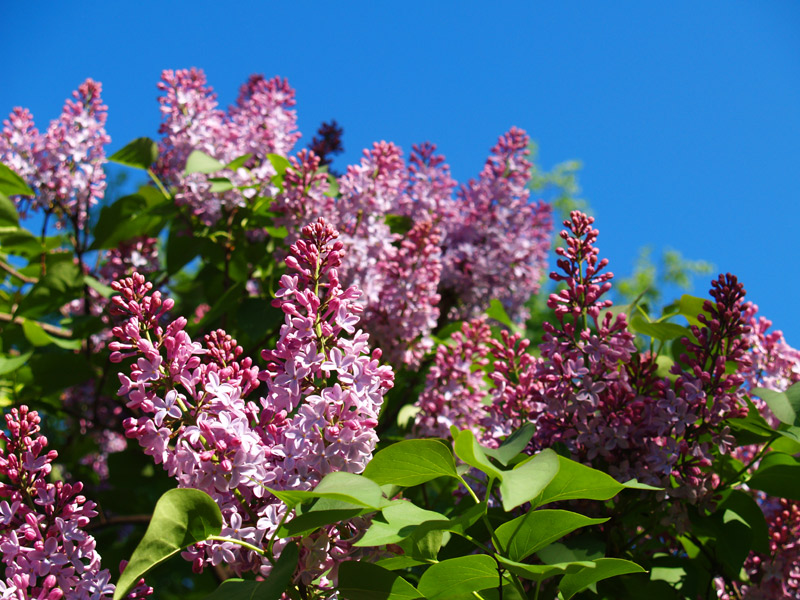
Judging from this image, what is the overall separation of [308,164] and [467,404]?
41.4 inches

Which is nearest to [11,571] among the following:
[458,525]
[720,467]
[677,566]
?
[458,525]

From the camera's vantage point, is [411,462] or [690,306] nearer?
[411,462]

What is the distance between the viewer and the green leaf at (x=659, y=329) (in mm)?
1761

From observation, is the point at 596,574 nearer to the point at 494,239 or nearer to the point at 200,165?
the point at 200,165

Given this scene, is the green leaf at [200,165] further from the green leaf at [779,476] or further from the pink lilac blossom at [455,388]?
the green leaf at [779,476]

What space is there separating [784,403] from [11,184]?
2.83 metres

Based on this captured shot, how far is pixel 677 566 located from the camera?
1713 millimetres

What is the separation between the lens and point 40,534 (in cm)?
129

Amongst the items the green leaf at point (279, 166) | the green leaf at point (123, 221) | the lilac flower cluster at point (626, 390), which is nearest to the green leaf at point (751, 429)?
the lilac flower cluster at point (626, 390)

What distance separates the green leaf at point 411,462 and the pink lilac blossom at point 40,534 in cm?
58

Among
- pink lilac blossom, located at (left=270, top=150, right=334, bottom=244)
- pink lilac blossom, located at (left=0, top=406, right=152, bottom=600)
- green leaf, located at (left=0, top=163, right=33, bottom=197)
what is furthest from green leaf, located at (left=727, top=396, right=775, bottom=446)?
green leaf, located at (left=0, top=163, right=33, bottom=197)

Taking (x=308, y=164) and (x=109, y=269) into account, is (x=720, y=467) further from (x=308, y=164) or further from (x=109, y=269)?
(x=109, y=269)

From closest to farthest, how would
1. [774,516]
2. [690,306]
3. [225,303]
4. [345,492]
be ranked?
[345,492] → [690,306] → [774,516] → [225,303]

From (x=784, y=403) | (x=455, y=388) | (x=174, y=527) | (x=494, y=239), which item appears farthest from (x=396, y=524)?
(x=494, y=239)
